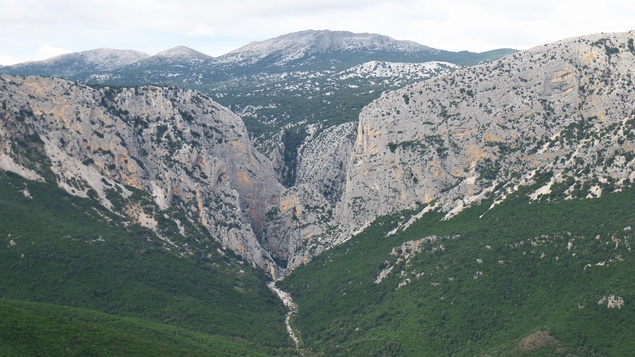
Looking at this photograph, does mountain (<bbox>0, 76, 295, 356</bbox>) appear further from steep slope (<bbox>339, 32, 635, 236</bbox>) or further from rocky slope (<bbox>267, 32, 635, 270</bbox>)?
steep slope (<bbox>339, 32, 635, 236</bbox>)

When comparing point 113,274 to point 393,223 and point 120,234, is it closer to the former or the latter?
point 120,234

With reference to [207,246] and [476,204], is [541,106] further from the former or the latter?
[207,246]

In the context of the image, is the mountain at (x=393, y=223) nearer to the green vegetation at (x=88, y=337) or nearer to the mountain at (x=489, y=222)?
the mountain at (x=489, y=222)

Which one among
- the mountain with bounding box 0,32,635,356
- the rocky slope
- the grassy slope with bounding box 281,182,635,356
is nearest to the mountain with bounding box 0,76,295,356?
the mountain with bounding box 0,32,635,356

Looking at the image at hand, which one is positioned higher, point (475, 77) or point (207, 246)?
point (475, 77)

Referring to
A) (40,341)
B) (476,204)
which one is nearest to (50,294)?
(40,341)

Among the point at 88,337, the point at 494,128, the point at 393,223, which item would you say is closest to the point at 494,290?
the point at 393,223

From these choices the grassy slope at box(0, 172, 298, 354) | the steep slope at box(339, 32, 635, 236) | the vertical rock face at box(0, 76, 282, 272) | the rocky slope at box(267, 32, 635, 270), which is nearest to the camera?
the grassy slope at box(0, 172, 298, 354)
